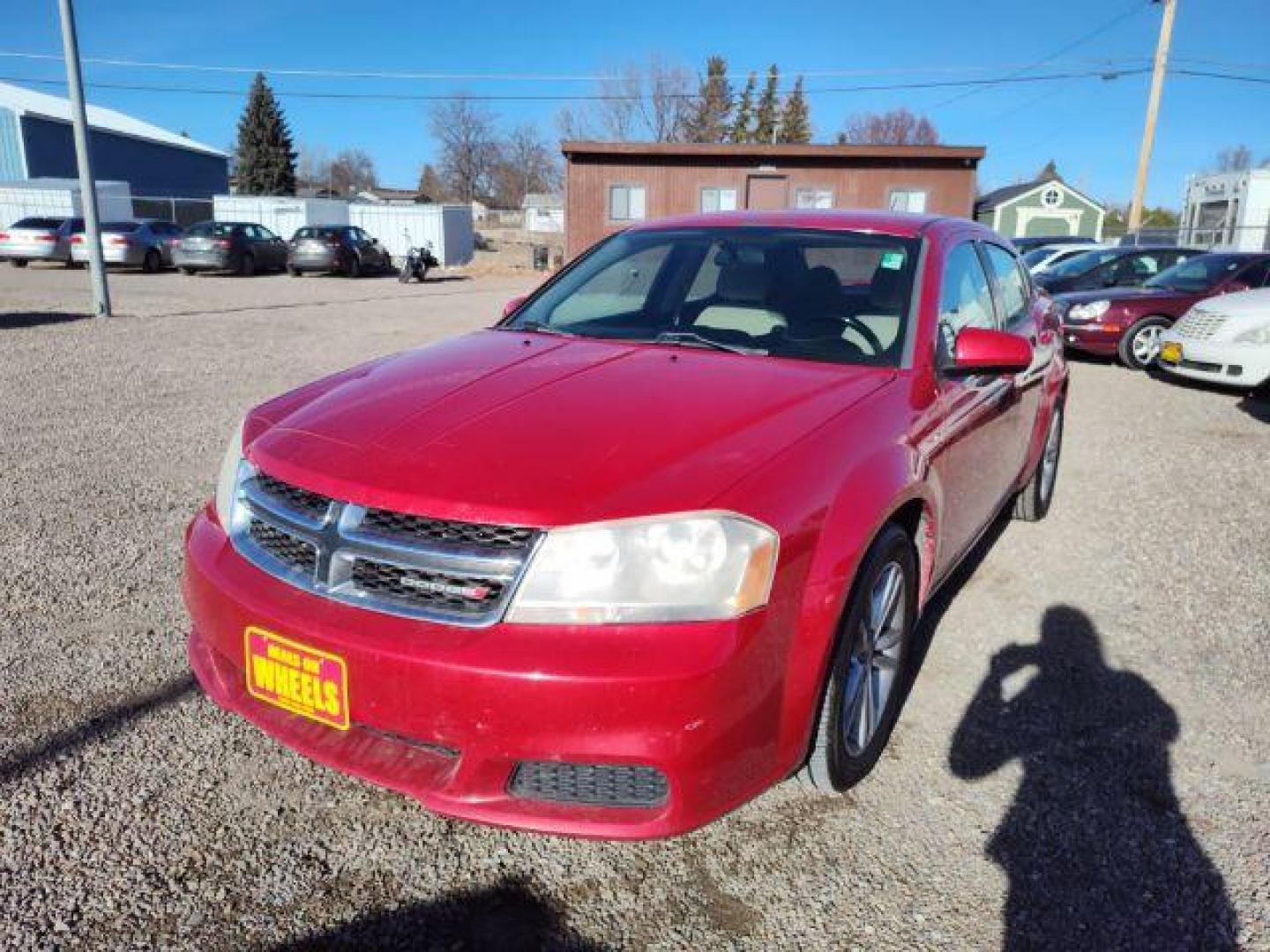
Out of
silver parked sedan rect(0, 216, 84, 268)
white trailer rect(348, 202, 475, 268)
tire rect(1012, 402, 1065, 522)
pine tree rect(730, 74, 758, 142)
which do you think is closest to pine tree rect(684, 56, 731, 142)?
pine tree rect(730, 74, 758, 142)

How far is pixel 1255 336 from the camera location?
8.84 m

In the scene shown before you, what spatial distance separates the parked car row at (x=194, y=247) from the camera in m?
23.6

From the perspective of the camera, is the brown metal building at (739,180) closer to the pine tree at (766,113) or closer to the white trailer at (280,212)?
the white trailer at (280,212)

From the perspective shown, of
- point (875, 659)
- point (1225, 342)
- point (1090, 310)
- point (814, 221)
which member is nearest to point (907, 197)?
point (1090, 310)

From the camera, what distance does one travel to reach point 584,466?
2.10m

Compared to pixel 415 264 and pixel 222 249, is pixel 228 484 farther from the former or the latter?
pixel 222 249

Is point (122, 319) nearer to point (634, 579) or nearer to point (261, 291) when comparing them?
point (261, 291)

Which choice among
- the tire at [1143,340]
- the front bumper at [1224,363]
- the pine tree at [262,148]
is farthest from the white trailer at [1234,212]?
the pine tree at [262,148]

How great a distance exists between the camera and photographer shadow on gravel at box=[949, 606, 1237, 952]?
213cm

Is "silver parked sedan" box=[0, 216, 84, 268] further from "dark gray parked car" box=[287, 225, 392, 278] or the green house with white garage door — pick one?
the green house with white garage door

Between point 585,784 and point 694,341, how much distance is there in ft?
5.25

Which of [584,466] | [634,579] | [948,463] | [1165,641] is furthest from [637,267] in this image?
[1165,641]

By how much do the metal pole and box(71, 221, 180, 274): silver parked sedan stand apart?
37.1 feet

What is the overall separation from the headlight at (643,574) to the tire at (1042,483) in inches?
132
